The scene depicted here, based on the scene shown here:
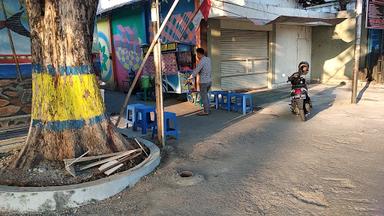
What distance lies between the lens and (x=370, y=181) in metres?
4.06

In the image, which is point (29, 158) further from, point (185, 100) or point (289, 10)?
point (289, 10)

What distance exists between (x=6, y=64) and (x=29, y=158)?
3.58 m

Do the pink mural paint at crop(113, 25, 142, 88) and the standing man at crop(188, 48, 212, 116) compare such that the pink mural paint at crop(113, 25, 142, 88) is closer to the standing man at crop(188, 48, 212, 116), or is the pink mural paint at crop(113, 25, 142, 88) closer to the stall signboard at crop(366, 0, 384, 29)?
the standing man at crop(188, 48, 212, 116)

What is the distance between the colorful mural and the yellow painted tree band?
10.4 metres

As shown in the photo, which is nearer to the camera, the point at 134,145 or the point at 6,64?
the point at 134,145

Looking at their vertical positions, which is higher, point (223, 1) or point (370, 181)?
point (223, 1)

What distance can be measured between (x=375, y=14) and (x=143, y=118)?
27.7 feet

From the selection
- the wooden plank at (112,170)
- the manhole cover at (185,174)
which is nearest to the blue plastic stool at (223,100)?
the manhole cover at (185,174)

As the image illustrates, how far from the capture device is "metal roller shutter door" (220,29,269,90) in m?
11.2

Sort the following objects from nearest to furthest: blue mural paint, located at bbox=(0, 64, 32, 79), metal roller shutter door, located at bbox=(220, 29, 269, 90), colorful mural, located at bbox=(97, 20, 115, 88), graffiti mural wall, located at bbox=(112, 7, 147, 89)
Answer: blue mural paint, located at bbox=(0, 64, 32, 79), metal roller shutter door, located at bbox=(220, 29, 269, 90), graffiti mural wall, located at bbox=(112, 7, 147, 89), colorful mural, located at bbox=(97, 20, 115, 88)

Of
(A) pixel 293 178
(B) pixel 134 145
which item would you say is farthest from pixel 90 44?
(A) pixel 293 178

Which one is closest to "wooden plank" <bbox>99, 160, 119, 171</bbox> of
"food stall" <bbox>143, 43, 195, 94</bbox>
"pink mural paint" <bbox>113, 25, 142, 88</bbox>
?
"food stall" <bbox>143, 43, 195, 94</bbox>

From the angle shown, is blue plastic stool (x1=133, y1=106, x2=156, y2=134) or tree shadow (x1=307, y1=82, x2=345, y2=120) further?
tree shadow (x1=307, y1=82, x2=345, y2=120)

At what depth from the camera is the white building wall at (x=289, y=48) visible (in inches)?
513
